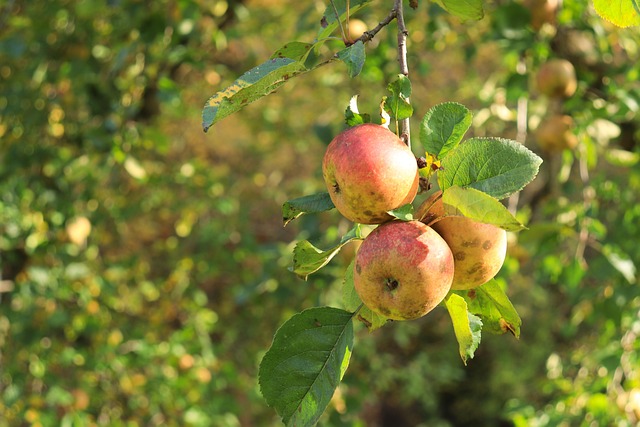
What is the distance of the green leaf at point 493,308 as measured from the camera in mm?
810

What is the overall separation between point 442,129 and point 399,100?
0.07 metres

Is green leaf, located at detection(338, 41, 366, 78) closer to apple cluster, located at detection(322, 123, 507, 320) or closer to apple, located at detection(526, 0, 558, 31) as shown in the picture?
apple cluster, located at detection(322, 123, 507, 320)

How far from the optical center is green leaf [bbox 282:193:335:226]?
809mm

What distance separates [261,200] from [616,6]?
3.85 meters

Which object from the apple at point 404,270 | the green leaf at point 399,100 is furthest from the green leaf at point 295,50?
the apple at point 404,270

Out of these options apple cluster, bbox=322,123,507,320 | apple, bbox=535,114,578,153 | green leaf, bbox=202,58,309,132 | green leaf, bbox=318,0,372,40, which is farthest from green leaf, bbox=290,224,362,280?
apple, bbox=535,114,578,153

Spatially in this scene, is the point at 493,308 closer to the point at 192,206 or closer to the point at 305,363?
the point at 305,363

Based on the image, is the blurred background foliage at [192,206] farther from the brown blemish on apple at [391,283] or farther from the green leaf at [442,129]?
the brown blemish on apple at [391,283]

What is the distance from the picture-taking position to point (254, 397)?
289 cm

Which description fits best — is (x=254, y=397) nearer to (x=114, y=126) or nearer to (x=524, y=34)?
(x=114, y=126)

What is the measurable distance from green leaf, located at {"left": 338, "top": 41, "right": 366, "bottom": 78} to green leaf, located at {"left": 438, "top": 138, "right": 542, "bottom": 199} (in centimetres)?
13

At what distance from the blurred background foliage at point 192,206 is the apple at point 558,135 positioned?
0.05 meters

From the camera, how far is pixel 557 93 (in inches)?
82.2

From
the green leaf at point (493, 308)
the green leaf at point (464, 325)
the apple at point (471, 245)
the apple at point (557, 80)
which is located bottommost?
the apple at point (557, 80)
